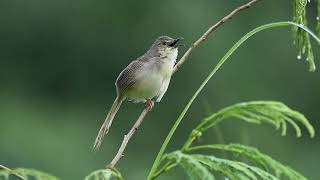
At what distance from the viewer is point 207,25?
21.9m

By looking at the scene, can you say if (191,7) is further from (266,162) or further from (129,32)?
(266,162)

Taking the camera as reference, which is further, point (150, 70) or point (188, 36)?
point (188, 36)

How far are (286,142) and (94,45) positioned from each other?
9.02m

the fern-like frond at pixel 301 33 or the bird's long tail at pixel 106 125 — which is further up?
the fern-like frond at pixel 301 33

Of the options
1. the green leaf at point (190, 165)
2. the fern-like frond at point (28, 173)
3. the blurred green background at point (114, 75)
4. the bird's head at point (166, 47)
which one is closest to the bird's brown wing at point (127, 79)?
the bird's head at point (166, 47)

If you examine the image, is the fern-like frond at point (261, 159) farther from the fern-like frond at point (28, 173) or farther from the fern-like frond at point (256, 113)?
the fern-like frond at point (28, 173)

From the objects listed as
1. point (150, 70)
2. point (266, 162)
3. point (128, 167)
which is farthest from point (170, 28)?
point (266, 162)

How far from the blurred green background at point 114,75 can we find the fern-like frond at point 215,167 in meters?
13.2

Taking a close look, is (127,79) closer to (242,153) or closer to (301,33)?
(301,33)

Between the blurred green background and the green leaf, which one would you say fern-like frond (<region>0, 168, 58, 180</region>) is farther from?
the blurred green background

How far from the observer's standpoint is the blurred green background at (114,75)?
17.7 meters

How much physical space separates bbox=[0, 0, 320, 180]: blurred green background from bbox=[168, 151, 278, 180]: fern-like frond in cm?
1324

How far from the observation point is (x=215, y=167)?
181 centimetres

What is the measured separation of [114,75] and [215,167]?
20.4 metres
